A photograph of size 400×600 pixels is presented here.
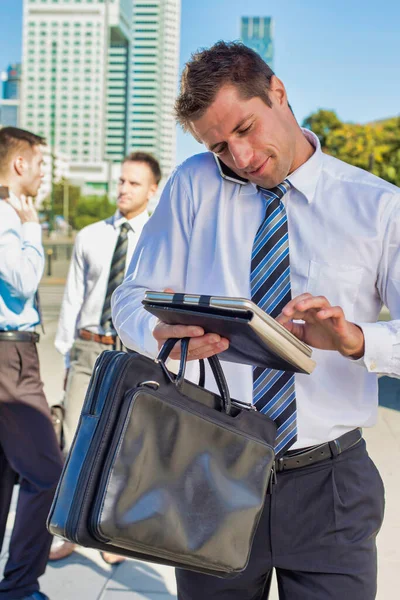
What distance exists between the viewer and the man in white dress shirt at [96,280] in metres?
4.90

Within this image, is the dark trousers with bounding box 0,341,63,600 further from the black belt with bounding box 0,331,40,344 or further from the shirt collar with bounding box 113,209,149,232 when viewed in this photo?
the shirt collar with bounding box 113,209,149,232

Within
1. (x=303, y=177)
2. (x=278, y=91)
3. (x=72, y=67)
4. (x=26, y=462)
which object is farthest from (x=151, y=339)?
(x=72, y=67)

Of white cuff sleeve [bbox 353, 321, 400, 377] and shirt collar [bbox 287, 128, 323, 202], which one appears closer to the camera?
white cuff sleeve [bbox 353, 321, 400, 377]

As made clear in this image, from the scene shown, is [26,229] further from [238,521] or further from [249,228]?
[238,521]

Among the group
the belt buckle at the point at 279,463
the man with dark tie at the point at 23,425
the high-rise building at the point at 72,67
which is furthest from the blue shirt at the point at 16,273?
the high-rise building at the point at 72,67

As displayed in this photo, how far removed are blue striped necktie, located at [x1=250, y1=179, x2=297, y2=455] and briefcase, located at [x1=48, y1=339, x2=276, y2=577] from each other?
20cm

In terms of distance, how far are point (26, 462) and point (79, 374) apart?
128 cm

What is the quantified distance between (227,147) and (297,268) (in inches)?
13.6

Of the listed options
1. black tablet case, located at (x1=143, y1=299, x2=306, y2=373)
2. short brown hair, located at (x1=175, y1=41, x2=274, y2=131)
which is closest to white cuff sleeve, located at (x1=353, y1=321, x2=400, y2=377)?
black tablet case, located at (x1=143, y1=299, x2=306, y2=373)

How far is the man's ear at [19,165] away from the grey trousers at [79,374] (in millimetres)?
1316

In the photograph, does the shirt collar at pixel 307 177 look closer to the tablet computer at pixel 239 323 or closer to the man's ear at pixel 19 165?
the tablet computer at pixel 239 323

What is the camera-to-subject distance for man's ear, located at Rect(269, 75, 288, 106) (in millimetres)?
1923

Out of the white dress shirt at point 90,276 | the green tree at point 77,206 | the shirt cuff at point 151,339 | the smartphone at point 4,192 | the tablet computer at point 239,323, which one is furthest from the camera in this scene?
the green tree at point 77,206

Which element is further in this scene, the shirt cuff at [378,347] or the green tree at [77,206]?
the green tree at [77,206]
